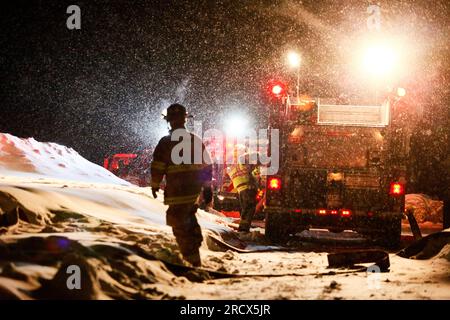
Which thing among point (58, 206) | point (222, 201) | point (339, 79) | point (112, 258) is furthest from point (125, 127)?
point (112, 258)

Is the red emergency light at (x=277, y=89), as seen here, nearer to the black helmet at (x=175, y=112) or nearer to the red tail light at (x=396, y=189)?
the red tail light at (x=396, y=189)

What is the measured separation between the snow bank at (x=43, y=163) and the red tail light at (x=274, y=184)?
476 cm

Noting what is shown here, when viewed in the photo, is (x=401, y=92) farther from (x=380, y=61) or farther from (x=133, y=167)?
(x=133, y=167)

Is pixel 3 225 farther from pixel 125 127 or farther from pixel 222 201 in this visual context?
pixel 125 127

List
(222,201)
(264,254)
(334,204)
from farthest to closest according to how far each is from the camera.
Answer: (222,201)
(334,204)
(264,254)

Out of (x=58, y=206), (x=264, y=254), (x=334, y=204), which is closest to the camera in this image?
(x=58, y=206)

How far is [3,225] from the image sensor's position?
5578mm

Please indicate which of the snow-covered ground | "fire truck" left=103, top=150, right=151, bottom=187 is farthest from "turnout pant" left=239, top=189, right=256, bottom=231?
"fire truck" left=103, top=150, right=151, bottom=187

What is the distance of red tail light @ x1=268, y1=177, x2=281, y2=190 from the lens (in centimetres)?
970

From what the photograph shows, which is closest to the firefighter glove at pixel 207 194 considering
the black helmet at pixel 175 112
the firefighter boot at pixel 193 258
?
the firefighter boot at pixel 193 258

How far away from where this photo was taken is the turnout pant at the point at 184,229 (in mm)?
5852

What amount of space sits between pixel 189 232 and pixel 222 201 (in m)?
9.03

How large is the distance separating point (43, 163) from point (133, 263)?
9.23 metres
